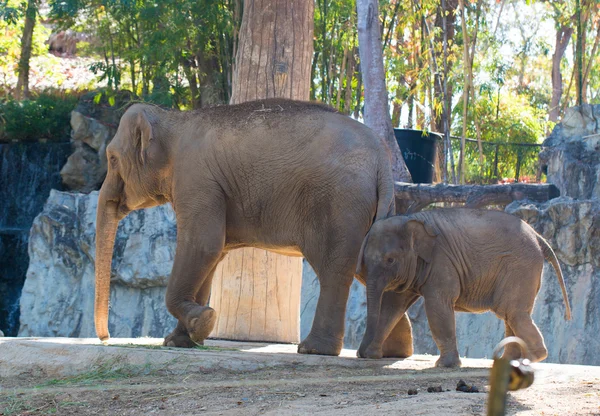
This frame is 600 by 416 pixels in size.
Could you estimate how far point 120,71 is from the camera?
18.3 metres

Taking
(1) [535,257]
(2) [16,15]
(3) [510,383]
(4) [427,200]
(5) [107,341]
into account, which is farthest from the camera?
(2) [16,15]

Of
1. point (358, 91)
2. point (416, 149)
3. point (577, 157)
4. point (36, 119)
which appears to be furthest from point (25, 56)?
point (577, 157)

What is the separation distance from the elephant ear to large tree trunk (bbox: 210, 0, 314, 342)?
1394mm

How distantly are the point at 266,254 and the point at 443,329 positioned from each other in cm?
234

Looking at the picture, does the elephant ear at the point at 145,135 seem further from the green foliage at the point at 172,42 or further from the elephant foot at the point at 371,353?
the green foliage at the point at 172,42

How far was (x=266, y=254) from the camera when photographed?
320 inches

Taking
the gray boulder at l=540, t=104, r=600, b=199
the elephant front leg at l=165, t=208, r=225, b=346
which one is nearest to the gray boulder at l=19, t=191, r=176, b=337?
the gray boulder at l=540, t=104, r=600, b=199

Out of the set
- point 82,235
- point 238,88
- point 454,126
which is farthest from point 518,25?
point 238,88

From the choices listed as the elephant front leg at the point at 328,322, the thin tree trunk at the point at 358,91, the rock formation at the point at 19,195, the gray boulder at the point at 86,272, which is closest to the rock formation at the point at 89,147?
the rock formation at the point at 19,195

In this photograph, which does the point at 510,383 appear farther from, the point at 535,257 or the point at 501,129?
the point at 501,129

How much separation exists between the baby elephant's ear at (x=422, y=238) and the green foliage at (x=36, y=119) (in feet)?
45.0

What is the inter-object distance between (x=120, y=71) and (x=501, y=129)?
7485 mm

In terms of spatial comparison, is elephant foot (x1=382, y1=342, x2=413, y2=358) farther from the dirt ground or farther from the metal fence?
the metal fence

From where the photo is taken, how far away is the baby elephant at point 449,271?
20.5 ft
